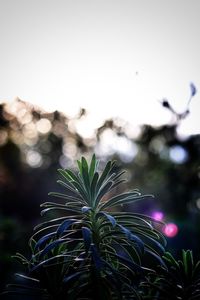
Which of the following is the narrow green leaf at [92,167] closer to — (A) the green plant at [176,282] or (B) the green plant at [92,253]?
(B) the green plant at [92,253]

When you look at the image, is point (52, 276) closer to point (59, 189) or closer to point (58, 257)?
point (58, 257)

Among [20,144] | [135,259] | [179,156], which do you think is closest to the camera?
[135,259]

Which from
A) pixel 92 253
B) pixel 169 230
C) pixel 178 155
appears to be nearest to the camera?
pixel 92 253

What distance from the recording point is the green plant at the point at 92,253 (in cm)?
221

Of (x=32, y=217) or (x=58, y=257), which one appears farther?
(x=32, y=217)

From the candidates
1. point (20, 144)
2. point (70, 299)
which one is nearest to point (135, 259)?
point (70, 299)

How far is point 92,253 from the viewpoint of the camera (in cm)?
217

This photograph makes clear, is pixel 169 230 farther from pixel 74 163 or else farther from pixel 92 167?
pixel 74 163

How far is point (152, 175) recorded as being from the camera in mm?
22500

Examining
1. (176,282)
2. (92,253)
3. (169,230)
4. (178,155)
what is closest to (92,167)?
(92,253)

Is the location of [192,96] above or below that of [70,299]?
above

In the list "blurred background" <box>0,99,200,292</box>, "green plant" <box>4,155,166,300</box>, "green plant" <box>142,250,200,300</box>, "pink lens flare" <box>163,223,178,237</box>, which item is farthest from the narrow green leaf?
"blurred background" <box>0,99,200,292</box>

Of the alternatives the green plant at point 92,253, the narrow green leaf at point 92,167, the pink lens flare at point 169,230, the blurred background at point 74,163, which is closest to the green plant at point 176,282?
the green plant at point 92,253

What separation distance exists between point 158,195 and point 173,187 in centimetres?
98
